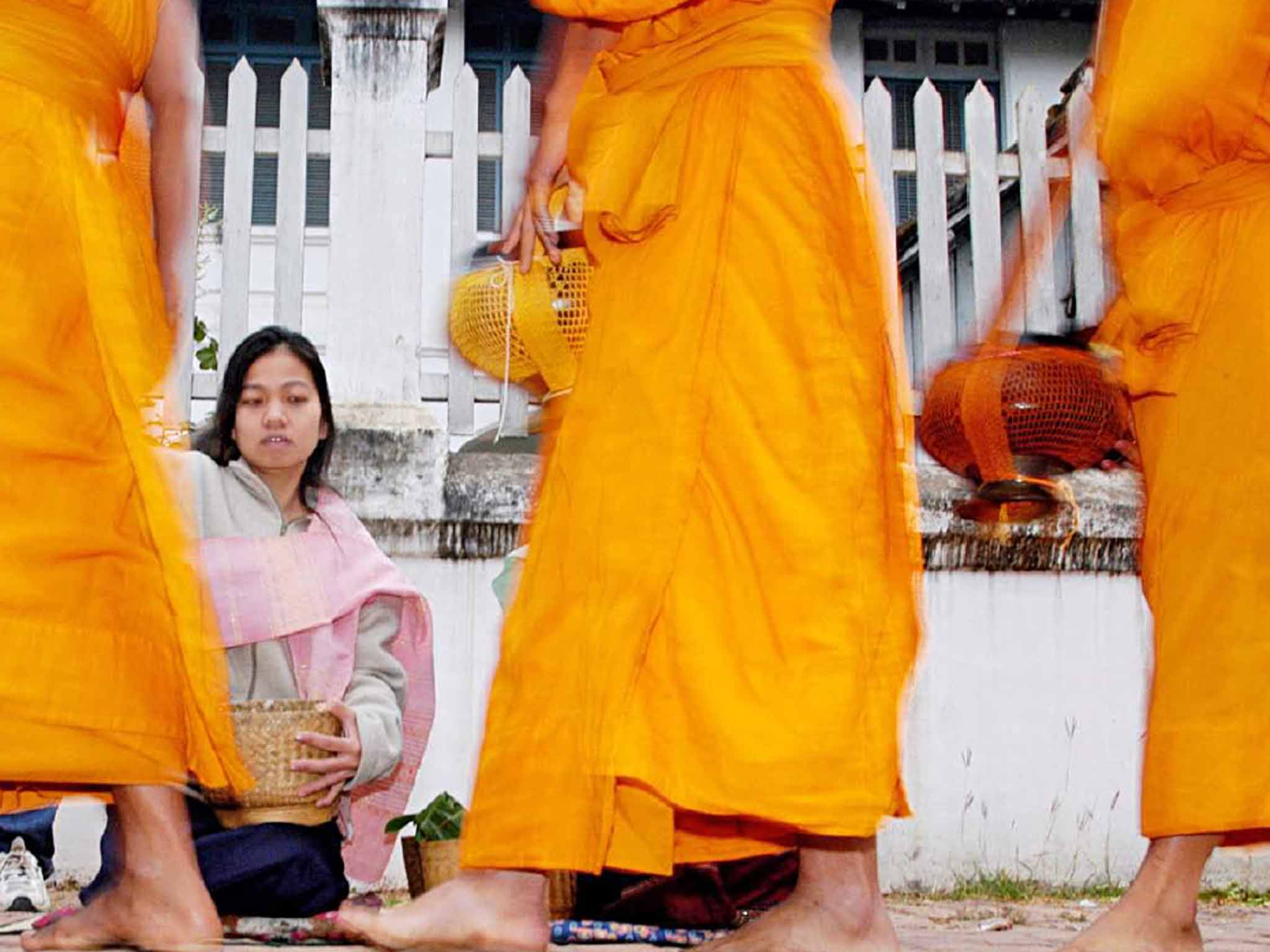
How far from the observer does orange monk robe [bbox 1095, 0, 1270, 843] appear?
8.06 feet

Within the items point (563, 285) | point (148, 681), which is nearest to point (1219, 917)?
point (563, 285)

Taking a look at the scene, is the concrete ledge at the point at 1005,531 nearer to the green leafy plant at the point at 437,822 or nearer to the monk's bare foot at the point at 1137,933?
the green leafy plant at the point at 437,822

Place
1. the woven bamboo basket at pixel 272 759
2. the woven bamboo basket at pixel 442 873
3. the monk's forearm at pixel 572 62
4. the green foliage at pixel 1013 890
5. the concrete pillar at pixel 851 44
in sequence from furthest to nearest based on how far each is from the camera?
the concrete pillar at pixel 851 44 < the green foliage at pixel 1013 890 < the woven bamboo basket at pixel 442 873 < the woven bamboo basket at pixel 272 759 < the monk's forearm at pixel 572 62

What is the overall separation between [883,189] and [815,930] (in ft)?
12.0

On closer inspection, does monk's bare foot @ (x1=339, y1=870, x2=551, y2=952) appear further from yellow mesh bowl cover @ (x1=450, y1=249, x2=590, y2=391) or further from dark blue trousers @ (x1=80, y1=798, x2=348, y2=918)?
yellow mesh bowl cover @ (x1=450, y1=249, x2=590, y2=391)

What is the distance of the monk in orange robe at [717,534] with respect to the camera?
230 centimetres

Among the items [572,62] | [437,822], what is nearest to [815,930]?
[437,822]

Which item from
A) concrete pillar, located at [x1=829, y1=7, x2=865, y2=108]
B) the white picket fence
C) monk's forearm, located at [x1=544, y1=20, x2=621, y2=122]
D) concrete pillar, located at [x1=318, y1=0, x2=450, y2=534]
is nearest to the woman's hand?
monk's forearm, located at [x1=544, y1=20, x2=621, y2=122]

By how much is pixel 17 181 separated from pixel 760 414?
112cm

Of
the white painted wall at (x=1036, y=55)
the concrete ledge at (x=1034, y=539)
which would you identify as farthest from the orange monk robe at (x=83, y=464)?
the white painted wall at (x=1036, y=55)

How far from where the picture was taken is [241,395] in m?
3.42

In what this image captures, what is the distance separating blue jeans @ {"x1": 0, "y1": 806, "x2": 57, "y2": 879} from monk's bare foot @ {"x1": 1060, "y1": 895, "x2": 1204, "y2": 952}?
2966mm

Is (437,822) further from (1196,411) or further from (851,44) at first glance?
(851,44)

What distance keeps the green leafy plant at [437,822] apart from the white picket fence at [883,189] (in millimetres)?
1853
